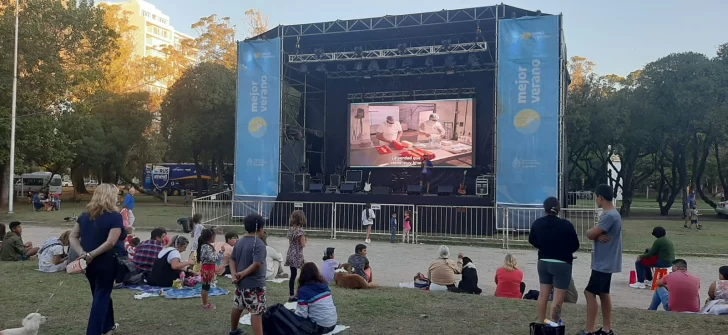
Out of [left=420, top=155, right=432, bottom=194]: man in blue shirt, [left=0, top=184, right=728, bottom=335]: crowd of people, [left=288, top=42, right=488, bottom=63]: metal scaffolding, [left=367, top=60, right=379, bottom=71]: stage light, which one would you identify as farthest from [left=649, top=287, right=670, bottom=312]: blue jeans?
[left=367, top=60, right=379, bottom=71]: stage light

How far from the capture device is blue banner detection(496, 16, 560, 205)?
1702 centimetres

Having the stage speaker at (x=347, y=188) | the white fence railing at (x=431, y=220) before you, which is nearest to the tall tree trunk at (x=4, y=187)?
the white fence railing at (x=431, y=220)

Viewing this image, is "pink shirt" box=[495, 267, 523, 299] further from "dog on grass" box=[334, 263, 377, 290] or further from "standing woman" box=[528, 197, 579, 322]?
"standing woman" box=[528, 197, 579, 322]

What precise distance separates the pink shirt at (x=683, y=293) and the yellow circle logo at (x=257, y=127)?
15630mm

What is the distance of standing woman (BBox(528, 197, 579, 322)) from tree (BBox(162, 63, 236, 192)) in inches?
1072

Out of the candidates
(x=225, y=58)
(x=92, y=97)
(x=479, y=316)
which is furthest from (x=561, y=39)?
(x=225, y=58)

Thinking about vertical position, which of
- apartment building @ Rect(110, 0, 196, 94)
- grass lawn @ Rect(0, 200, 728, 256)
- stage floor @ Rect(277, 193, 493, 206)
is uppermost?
apartment building @ Rect(110, 0, 196, 94)

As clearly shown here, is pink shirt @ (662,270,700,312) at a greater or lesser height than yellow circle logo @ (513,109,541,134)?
lesser

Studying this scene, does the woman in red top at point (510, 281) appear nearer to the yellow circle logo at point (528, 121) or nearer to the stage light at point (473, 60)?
the yellow circle logo at point (528, 121)

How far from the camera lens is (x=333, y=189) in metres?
21.9

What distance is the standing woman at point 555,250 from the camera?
520 centimetres

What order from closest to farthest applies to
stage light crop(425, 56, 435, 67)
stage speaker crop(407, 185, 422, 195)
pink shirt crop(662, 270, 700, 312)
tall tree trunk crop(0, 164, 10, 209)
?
pink shirt crop(662, 270, 700, 312), stage speaker crop(407, 185, 422, 195), stage light crop(425, 56, 435, 67), tall tree trunk crop(0, 164, 10, 209)

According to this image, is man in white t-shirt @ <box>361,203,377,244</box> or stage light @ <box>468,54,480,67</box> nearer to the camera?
man in white t-shirt @ <box>361,203,377,244</box>

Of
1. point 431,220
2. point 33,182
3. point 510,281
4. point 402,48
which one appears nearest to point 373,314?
point 510,281
